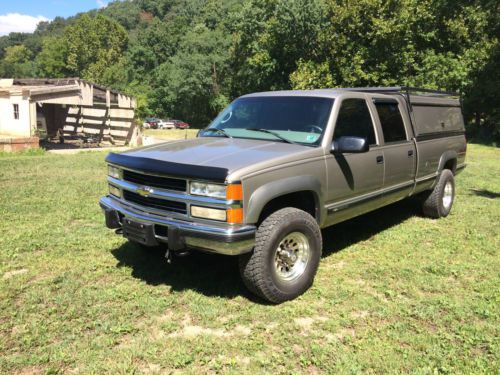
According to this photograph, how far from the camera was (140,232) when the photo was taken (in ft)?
12.9

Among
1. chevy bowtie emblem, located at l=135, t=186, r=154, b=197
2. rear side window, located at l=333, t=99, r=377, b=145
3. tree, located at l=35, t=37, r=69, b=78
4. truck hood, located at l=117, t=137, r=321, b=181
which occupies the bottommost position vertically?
chevy bowtie emblem, located at l=135, t=186, r=154, b=197

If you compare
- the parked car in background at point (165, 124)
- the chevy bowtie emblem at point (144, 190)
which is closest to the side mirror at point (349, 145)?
the chevy bowtie emblem at point (144, 190)

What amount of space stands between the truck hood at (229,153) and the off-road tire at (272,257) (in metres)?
0.50

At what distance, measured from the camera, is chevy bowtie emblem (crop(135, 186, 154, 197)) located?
157 inches

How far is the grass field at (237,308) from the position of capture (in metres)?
3.18

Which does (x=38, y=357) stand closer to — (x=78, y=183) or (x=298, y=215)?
(x=298, y=215)

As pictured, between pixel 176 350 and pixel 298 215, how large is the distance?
1.56 m

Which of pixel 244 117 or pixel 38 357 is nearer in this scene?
pixel 38 357

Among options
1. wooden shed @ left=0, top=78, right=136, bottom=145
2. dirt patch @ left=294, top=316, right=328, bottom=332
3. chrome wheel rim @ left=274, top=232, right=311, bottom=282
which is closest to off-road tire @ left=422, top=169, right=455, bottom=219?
chrome wheel rim @ left=274, top=232, right=311, bottom=282

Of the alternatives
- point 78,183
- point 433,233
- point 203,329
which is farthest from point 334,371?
point 78,183

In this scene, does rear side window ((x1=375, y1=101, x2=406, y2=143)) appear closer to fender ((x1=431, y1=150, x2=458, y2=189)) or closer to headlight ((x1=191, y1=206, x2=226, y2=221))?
fender ((x1=431, y1=150, x2=458, y2=189))

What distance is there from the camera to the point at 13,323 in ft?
11.8

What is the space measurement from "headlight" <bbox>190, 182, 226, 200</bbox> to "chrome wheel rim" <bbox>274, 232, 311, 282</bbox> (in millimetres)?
800

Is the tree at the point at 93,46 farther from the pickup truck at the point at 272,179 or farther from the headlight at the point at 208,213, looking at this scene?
the headlight at the point at 208,213
